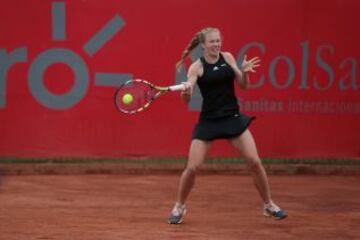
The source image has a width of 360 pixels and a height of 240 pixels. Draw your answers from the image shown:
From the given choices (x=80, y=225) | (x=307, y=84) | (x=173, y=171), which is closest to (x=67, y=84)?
(x=173, y=171)

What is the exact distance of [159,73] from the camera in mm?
10234

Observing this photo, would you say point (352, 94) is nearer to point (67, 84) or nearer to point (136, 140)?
point (136, 140)

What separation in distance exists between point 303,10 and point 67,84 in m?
3.15

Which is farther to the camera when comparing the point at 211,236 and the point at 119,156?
the point at 119,156

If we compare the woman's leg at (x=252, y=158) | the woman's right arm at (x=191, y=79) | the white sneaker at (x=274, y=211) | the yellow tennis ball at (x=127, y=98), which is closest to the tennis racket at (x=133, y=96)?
the yellow tennis ball at (x=127, y=98)

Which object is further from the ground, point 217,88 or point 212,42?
point 212,42

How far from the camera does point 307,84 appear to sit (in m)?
10.4

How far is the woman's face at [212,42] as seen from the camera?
6562mm

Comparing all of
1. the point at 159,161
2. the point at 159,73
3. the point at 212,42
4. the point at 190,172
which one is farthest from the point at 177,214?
the point at 159,73

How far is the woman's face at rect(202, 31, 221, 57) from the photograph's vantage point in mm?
6562

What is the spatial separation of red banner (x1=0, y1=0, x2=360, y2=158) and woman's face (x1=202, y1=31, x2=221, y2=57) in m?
3.63

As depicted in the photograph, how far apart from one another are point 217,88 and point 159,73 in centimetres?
363

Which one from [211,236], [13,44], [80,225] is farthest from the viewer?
[13,44]

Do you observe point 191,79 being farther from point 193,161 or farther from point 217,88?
point 193,161
